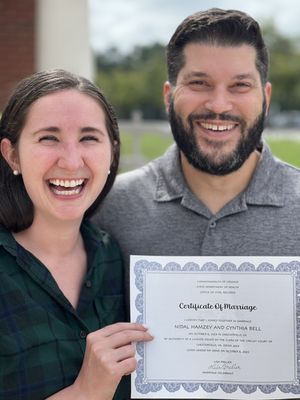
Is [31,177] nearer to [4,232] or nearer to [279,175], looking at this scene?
[4,232]

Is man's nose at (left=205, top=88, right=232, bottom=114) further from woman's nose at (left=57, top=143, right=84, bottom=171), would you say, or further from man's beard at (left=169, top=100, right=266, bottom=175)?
woman's nose at (left=57, top=143, right=84, bottom=171)

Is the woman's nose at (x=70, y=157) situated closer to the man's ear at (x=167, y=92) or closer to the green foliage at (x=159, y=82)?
the man's ear at (x=167, y=92)

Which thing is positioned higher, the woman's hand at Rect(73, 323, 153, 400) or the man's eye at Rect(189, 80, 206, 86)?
the man's eye at Rect(189, 80, 206, 86)

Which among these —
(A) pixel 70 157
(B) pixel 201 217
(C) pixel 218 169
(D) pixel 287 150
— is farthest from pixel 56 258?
(D) pixel 287 150

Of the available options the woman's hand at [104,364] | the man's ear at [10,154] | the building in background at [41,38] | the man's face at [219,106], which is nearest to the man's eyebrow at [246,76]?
the man's face at [219,106]

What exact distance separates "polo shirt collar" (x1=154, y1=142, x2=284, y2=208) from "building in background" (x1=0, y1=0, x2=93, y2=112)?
14.0 ft

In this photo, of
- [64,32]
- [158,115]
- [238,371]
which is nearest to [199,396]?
[238,371]

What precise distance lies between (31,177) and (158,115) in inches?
2456

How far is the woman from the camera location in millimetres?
2119

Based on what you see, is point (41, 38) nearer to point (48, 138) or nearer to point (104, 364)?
point (48, 138)

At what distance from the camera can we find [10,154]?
2332 millimetres

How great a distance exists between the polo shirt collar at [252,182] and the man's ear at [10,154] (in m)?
0.60

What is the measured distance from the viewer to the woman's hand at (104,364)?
2090 mm

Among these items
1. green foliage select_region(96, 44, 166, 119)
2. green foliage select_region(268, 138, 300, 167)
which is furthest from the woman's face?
green foliage select_region(96, 44, 166, 119)
